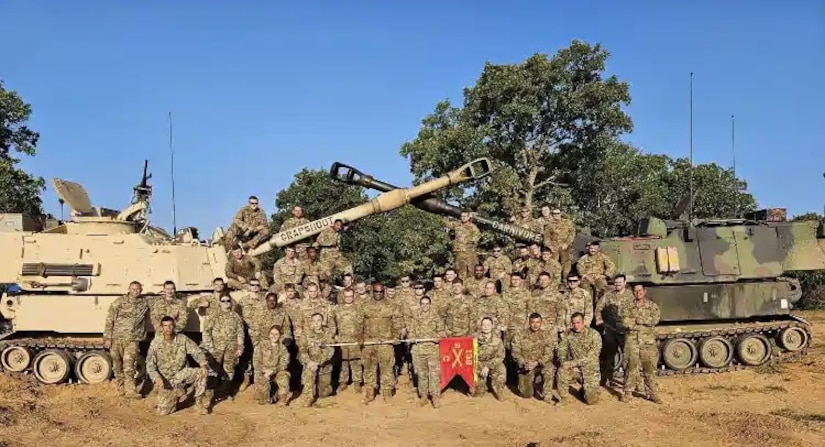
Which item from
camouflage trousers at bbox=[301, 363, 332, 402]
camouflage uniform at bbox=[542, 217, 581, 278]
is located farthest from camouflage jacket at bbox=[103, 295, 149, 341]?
camouflage uniform at bbox=[542, 217, 581, 278]

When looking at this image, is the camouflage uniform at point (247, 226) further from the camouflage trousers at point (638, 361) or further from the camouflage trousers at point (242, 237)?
the camouflage trousers at point (638, 361)

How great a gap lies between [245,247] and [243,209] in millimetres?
821

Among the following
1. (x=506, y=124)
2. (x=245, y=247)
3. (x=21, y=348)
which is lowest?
(x=21, y=348)

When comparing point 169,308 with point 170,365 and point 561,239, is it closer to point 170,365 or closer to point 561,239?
point 170,365

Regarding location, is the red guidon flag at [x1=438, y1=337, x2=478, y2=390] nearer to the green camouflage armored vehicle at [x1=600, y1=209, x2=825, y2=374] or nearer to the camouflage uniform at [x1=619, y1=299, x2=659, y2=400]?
the camouflage uniform at [x1=619, y1=299, x2=659, y2=400]

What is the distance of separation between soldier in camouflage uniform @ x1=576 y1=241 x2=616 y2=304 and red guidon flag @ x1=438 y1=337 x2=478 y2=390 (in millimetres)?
2941

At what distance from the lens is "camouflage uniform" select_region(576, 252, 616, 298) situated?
39.3 feet

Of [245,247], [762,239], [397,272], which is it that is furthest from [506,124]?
[245,247]

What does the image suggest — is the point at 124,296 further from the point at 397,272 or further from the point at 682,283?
the point at 397,272

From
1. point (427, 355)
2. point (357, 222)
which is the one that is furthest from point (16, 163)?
point (427, 355)

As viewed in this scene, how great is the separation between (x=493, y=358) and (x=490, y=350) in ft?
0.50

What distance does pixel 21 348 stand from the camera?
37.3 ft

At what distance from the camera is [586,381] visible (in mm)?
9969

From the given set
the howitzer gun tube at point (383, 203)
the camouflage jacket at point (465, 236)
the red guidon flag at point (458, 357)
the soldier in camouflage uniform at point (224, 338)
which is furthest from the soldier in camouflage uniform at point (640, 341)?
the soldier in camouflage uniform at point (224, 338)
